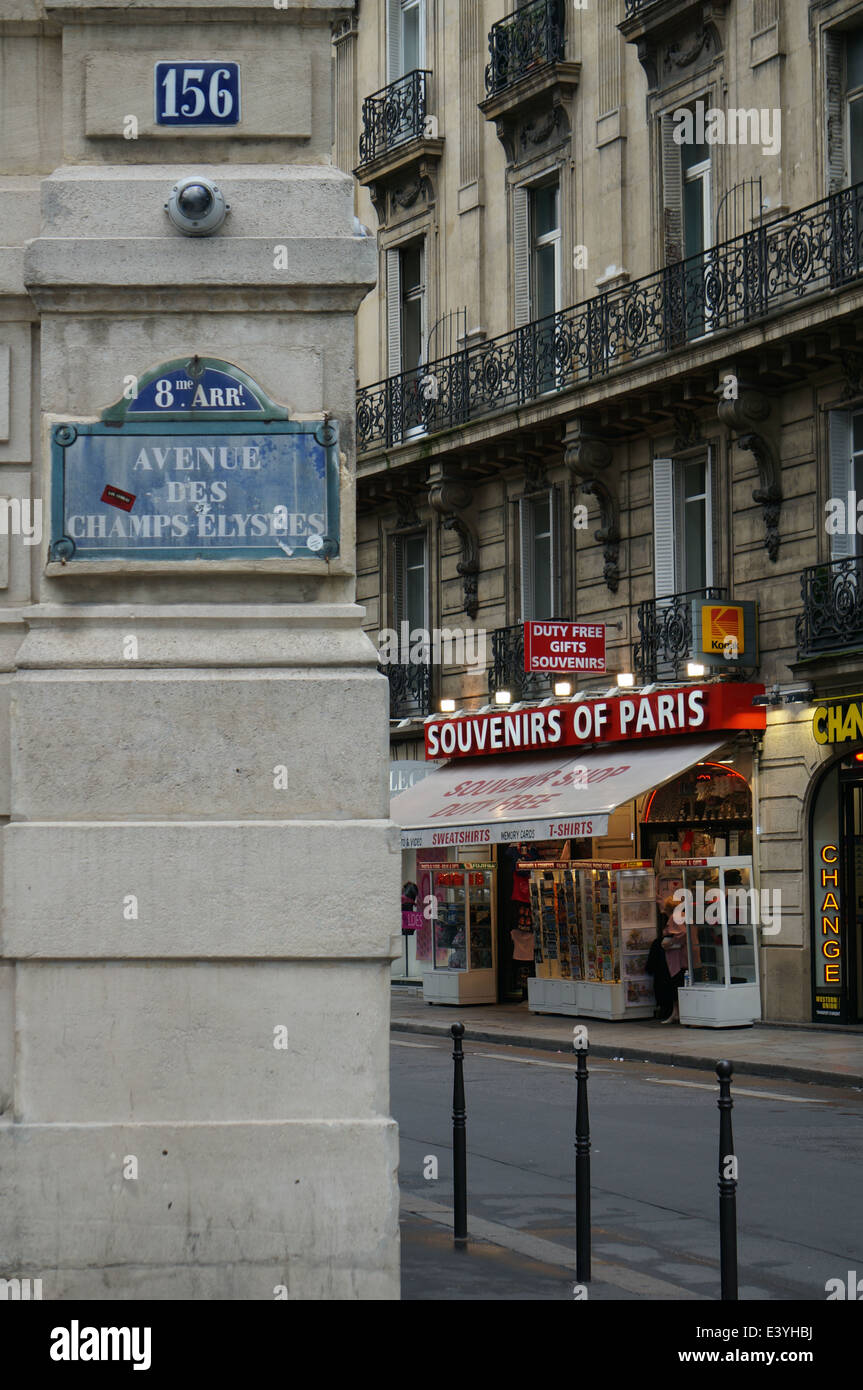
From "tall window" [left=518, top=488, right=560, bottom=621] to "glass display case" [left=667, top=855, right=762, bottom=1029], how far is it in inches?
253

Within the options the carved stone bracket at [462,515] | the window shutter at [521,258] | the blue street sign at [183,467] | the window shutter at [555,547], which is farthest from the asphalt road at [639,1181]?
the window shutter at [521,258]

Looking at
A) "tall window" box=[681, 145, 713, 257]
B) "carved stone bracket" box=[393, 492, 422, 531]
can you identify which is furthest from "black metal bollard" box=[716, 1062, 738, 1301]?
"carved stone bracket" box=[393, 492, 422, 531]

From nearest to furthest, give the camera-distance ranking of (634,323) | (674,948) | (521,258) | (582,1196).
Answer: (582,1196) < (674,948) < (634,323) < (521,258)

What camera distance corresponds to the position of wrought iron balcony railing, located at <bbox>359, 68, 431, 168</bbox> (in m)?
31.7

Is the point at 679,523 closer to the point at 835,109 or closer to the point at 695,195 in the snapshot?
the point at 695,195

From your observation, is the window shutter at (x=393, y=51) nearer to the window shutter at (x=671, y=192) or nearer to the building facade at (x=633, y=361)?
the building facade at (x=633, y=361)

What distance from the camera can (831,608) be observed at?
2206cm

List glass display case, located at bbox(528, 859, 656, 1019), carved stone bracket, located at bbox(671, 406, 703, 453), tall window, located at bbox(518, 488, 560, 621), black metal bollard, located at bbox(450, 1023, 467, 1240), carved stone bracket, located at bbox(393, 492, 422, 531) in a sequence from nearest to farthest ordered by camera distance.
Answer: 1. black metal bollard, located at bbox(450, 1023, 467, 1240)
2. glass display case, located at bbox(528, 859, 656, 1019)
3. carved stone bracket, located at bbox(671, 406, 703, 453)
4. tall window, located at bbox(518, 488, 560, 621)
5. carved stone bracket, located at bbox(393, 492, 422, 531)

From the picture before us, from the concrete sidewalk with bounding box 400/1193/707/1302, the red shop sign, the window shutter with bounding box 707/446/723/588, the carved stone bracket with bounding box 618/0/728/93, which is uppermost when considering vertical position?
the carved stone bracket with bounding box 618/0/728/93

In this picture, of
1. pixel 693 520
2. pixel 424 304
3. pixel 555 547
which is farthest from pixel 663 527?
pixel 424 304

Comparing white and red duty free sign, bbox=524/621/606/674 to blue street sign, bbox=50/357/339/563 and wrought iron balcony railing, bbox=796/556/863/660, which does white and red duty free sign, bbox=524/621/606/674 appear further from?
blue street sign, bbox=50/357/339/563

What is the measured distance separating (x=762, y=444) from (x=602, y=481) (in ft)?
11.8

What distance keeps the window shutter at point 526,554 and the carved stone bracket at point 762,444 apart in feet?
18.8

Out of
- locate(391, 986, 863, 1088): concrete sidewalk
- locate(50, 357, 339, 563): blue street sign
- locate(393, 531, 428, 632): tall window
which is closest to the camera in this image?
locate(50, 357, 339, 563): blue street sign
